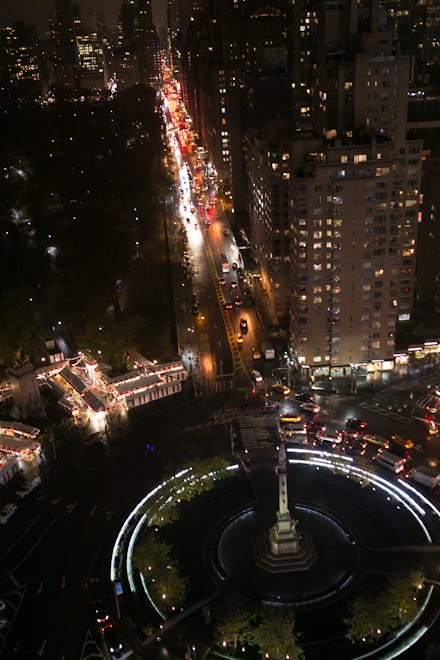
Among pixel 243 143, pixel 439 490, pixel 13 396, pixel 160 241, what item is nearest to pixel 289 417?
pixel 439 490

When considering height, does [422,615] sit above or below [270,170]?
below

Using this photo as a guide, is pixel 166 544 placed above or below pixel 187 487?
below

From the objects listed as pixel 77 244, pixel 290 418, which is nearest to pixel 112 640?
pixel 290 418

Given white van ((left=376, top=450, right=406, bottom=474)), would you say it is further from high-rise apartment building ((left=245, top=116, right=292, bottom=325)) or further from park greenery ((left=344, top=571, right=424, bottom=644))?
high-rise apartment building ((left=245, top=116, right=292, bottom=325))

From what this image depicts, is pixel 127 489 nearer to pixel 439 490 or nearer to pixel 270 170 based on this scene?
pixel 439 490

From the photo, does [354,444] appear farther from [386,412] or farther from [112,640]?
[112,640]

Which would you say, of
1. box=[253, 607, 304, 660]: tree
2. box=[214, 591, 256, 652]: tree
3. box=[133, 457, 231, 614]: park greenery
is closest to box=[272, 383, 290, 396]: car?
box=[133, 457, 231, 614]: park greenery
